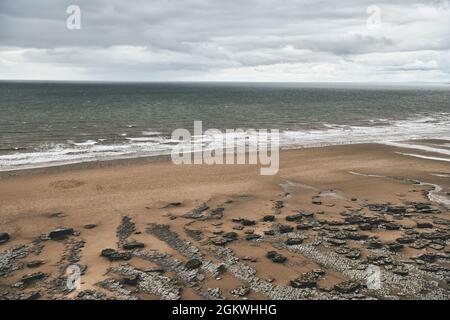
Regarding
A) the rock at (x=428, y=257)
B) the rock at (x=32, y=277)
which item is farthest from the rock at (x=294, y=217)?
the rock at (x=32, y=277)

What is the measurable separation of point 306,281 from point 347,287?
1117 millimetres

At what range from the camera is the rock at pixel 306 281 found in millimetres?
11188

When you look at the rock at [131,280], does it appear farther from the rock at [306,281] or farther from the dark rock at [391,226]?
the dark rock at [391,226]

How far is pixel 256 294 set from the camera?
427 inches

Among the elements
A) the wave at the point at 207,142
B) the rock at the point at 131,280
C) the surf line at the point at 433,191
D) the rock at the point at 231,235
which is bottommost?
the rock at the point at 131,280

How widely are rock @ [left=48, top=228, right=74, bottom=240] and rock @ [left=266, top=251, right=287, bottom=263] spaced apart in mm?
7420

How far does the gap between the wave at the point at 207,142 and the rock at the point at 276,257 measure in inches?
731

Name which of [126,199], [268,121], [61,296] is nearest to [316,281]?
[61,296]

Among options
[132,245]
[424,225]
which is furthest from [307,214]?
[132,245]

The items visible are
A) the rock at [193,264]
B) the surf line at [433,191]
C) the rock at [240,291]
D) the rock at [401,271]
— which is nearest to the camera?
the rock at [240,291]

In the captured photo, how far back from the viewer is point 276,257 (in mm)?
12688

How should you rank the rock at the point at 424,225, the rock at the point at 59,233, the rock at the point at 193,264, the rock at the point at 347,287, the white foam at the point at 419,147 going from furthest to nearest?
the white foam at the point at 419,147 < the rock at the point at 424,225 < the rock at the point at 59,233 < the rock at the point at 193,264 < the rock at the point at 347,287

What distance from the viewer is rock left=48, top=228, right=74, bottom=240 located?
1443 centimetres
